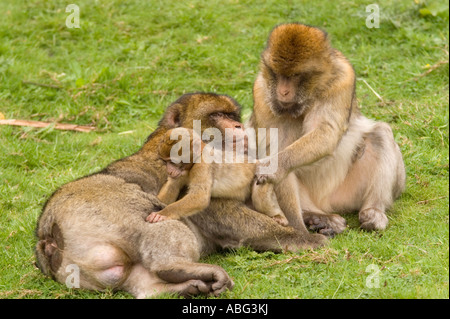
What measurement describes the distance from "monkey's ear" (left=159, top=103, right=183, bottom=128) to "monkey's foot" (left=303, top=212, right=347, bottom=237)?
4.71 feet

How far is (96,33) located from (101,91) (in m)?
1.70

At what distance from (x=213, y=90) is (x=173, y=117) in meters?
3.43

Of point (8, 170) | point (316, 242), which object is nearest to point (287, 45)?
point (316, 242)

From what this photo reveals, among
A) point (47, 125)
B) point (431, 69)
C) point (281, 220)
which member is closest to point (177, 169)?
point (281, 220)

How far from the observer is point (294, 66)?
5961 millimetres

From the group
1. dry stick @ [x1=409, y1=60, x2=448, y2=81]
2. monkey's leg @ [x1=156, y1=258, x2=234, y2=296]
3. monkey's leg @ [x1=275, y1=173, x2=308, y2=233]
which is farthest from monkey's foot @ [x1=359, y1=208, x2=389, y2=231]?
dry stick @ [x1=409, y1=60, x2=448, y2=81]

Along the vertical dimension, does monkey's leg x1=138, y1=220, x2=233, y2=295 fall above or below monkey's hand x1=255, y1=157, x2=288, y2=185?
below

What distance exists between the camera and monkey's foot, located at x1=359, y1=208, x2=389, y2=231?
6492mm

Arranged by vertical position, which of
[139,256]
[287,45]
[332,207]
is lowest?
[332,207]

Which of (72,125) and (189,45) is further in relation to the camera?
(189,45)

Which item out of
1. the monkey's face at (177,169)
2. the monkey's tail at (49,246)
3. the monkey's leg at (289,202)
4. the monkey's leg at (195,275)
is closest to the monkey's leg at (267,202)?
the monkey's leg at (289,202)

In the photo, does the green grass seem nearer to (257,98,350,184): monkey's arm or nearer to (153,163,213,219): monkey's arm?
(153,163,213,219): monkey's arm

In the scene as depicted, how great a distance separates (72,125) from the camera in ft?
30.3
